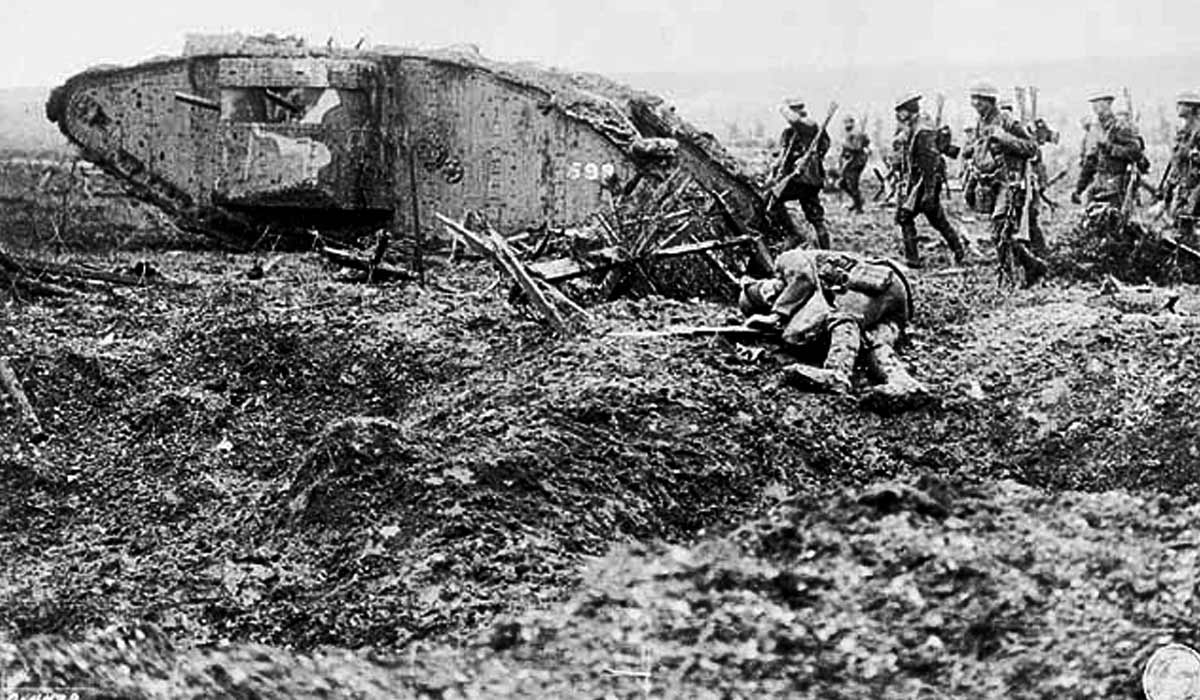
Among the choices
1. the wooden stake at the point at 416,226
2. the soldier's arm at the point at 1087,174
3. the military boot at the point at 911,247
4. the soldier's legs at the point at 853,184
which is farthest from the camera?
the soldier's legs at the point at 853,184

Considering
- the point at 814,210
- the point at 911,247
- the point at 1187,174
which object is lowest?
the point at 911,247

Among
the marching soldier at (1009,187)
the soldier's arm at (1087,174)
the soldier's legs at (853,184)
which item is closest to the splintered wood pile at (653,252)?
the marching soldier at (1009,187)

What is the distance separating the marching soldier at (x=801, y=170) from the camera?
14812 millimetres

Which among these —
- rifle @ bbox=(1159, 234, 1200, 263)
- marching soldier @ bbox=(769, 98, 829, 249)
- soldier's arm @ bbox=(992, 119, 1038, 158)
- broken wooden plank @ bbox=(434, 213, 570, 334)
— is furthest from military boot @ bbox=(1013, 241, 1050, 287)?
broken wooden plank @ bbox=(434, 213, 570, 334)

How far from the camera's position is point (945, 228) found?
48.4ft

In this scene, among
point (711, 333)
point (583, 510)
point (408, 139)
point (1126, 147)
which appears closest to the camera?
point (583, 510)

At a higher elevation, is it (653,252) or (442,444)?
(653,252)

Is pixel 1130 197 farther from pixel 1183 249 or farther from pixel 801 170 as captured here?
pixel 801 170

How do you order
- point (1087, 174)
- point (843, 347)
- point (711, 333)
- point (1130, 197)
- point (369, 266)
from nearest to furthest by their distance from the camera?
point (843, 347), point (711, 333), point (369, 266), point (1130, 197), point (1087, 174)

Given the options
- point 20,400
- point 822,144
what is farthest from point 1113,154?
point 20,400

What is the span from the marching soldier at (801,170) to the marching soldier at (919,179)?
663mm

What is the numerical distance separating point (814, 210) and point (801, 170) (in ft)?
1.71

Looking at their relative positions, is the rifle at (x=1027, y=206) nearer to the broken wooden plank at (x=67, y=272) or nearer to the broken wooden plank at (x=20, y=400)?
the broken wooden plank at (x=67, y=272)

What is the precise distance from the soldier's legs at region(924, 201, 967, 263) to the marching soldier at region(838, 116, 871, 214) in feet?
14.6
